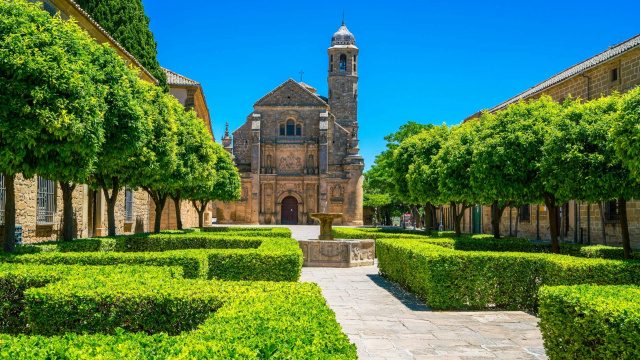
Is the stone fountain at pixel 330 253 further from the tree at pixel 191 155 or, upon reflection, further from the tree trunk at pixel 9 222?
the tree trunk at pixel 9 222

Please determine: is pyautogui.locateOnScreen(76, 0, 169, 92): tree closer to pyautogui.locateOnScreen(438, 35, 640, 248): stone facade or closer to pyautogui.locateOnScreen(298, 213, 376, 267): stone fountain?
pyautogui.locateOnScreen(298, 213, 376, 267): stone fountain

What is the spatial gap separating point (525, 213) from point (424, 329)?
26.8m

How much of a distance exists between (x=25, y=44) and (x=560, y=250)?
13.5m

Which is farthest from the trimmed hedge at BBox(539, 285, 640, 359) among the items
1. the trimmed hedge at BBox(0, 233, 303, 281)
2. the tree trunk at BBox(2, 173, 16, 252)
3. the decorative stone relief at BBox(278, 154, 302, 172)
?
the decorative stone relief at BBox(278, 154, 302, 172)

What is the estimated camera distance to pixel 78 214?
19344mm

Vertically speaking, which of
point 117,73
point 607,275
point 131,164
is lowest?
point 607,275

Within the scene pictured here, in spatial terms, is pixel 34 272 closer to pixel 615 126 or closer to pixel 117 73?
pixel 117 73

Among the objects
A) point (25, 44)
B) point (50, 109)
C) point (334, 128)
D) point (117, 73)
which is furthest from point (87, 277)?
point (334, 128)

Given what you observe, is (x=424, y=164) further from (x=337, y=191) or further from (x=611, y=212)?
(x=337, y=191)

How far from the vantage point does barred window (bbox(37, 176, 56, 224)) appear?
628 inches

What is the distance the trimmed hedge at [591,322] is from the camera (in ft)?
15.5

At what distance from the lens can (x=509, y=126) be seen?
1481 cm

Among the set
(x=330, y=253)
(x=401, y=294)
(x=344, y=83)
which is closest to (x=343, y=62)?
(x=344, y=83)

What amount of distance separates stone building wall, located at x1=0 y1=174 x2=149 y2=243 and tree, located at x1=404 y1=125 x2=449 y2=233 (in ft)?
45.3
